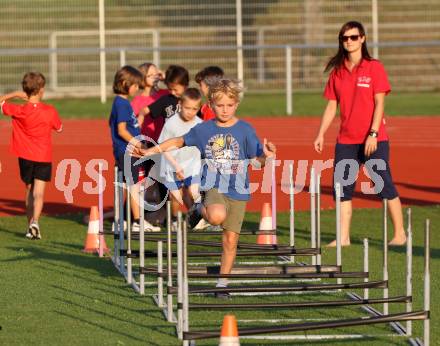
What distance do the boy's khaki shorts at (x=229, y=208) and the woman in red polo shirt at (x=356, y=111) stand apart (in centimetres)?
270

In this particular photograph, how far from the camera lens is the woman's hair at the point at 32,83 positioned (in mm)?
13359

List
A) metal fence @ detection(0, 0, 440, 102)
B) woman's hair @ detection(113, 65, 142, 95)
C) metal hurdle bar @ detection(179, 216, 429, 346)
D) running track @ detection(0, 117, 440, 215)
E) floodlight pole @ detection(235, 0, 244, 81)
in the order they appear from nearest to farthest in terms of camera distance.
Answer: metal hurdle bar @ detection(179, 216, 429, 346) < woman's hair @ detection(113, 65, 142, 95) < running track @ detection(0, 117, 440, 215) < floodlight pole @ detection(235, 0, 244, 81) < metal fence @ detection(0, 0, 440, 102)

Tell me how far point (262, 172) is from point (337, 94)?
7.12m

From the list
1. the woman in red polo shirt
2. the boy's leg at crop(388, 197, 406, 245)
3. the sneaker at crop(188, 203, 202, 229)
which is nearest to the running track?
the boy's leg at crop(388, 197, 406, 245)

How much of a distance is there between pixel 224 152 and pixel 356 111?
313cm

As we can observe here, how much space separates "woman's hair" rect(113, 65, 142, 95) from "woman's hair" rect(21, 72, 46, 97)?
793 mm

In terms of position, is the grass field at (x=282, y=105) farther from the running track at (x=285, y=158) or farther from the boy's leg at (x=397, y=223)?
the boy's leg at (x=397, y=223)

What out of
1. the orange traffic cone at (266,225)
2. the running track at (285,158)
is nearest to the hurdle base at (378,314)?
the orange traffic cone at (266,225)

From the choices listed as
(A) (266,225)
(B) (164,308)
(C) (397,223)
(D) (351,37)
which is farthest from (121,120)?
(B) (164,308)

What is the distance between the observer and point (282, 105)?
111 ft

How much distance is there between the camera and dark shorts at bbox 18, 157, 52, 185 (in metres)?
13.7

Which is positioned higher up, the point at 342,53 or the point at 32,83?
the point at 342,53

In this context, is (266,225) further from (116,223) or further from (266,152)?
(266,152)

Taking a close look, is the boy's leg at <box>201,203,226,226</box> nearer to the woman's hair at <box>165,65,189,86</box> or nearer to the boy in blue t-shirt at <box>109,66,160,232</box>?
the boy in blue t-shirt at <box>109,66,160,232</box>
